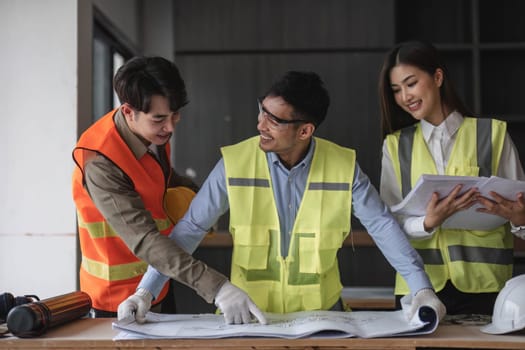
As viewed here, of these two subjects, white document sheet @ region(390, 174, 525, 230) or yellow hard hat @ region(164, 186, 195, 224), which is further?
yellow hard hat @ region(164, 186, 195, 224)

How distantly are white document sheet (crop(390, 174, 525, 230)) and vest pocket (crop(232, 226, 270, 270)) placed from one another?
397mm

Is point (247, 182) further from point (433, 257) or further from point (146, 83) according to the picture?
point (433, 257)

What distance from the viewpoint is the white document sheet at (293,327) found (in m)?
1.42

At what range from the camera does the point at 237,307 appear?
1541 mm

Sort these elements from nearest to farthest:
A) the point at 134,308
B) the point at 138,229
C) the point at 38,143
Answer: the point at 134,308 → the point at 138,229 → the point at 38,143

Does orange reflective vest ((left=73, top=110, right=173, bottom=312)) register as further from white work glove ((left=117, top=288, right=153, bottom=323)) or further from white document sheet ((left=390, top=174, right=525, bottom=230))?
white document sheet ((left=390, top=174, right=525, bottom=230))

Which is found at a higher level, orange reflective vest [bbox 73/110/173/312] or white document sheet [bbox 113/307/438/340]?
orange reflective vest [bbox 73/110/173/312]

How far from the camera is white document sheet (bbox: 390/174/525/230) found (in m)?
1.66

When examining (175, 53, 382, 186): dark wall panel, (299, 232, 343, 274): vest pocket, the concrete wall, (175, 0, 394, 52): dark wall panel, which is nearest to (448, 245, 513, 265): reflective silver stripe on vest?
(299, 232, 343, 274): vest pocket

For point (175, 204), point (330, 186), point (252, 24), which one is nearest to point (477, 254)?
point (330, 186)

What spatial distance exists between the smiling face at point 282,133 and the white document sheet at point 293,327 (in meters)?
0.47

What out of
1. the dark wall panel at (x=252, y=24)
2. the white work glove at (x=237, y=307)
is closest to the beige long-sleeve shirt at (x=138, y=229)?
the white work glove at (x=237, y=307)

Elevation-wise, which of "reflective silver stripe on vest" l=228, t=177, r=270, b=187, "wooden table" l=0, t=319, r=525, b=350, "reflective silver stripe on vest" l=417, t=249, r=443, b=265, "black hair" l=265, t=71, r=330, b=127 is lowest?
"wooden table" l=0, t=319, r=525, b=350

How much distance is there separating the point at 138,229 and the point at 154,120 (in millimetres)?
346
